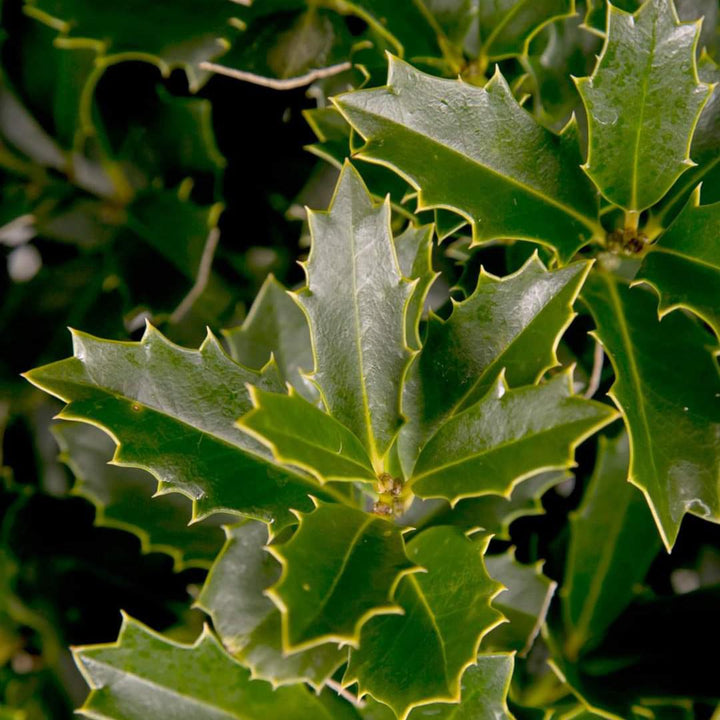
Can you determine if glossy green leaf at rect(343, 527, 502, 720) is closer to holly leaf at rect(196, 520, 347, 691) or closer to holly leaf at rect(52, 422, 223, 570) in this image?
holly leaf at rect(196, 520, 347, 691)

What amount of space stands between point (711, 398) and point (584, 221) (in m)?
0.18

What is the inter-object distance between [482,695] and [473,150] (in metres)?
0.43

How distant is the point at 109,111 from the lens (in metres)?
0.91

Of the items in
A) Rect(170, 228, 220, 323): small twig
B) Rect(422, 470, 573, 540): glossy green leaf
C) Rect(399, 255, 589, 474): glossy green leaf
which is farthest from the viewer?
Rect(170, 228, 220, 323): small twig

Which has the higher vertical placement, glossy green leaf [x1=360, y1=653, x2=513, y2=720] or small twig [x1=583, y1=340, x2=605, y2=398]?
small twig [x1=583, y1=340, x2=605, y2=398]

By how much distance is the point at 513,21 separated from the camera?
717 mm

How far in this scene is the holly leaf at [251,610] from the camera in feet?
1.97

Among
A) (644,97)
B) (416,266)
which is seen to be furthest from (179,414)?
(644,97)

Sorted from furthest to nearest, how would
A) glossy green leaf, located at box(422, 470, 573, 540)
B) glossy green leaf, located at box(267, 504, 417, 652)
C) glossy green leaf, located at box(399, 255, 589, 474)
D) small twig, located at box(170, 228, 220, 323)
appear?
small twig, located at box(170, 228, 220, 323), glossy green leaf, located at box(422, 470, 573, 540), glossy green leaf, located at box(399, 255, 589, 474), glossy green leaf, located at box(267, 504, 417, 652)

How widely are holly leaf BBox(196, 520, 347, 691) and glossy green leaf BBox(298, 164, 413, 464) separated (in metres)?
0.15

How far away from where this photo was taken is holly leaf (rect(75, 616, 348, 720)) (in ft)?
2.11

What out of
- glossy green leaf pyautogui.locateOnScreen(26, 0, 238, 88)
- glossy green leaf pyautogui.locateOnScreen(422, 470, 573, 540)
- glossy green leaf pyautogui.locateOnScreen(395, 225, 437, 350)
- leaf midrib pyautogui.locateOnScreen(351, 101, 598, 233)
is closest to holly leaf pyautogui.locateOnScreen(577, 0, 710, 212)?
leaf midrib pyautogui.locateOnScreen(351, 101, 598, 233)

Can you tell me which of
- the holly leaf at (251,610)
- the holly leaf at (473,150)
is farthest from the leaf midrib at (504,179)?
the holly leaf at (251,610)

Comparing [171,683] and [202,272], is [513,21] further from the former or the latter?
[171,683]
